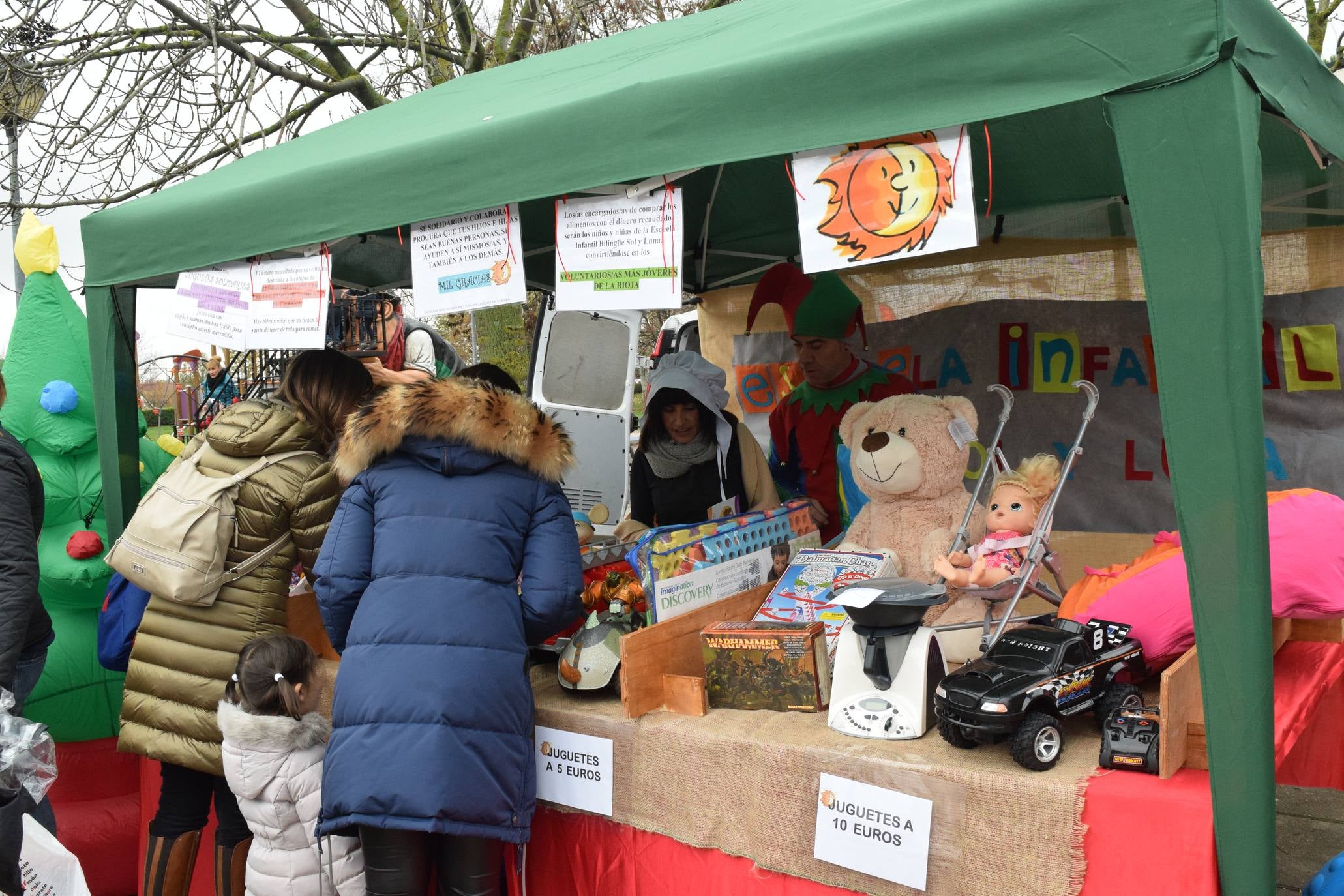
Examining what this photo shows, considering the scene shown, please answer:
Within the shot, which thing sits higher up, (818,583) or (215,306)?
(215,306)

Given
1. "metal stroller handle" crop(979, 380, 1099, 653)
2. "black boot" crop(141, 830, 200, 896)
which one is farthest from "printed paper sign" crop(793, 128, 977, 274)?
"black boot" crop(141, 830, 200, 896)

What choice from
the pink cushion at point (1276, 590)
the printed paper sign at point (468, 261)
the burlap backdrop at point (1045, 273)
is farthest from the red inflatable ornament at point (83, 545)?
the burlap backdrop at point (1045, 273)

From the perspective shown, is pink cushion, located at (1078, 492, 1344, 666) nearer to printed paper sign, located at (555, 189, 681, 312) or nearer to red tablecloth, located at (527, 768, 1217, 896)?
red tablecloth, located at (527, 768, 1217, 896)

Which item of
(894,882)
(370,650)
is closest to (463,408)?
(370,650)

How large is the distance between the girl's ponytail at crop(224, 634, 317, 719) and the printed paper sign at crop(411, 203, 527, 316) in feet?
3.19

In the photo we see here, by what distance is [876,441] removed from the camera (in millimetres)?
2898

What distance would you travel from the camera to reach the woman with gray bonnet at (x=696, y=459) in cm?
375

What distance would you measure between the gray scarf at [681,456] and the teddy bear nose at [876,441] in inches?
37.1

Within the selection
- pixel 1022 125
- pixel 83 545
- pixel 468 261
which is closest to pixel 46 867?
pixel 468 261

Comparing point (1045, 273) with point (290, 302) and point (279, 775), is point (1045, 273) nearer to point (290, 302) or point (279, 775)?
point (290, 302)

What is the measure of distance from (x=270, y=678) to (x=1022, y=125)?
3.04m

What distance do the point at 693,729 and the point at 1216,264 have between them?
4.90 feet

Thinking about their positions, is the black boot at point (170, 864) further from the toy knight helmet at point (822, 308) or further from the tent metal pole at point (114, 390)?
the toy knight helmet at point (822, 308)

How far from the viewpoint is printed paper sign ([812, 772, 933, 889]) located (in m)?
2.05
